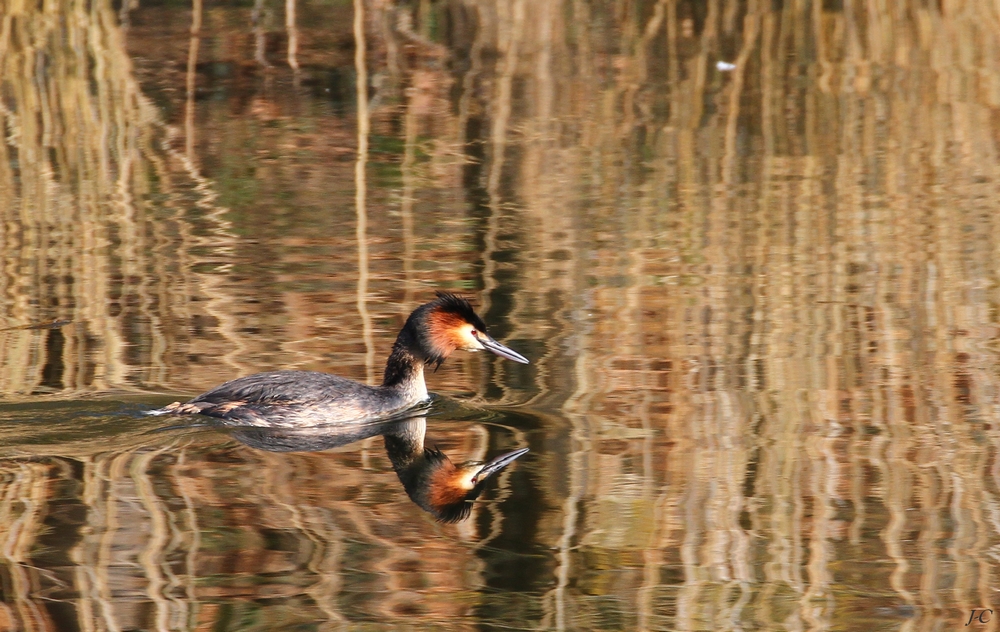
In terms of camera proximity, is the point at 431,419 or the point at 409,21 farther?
the point at 409,21

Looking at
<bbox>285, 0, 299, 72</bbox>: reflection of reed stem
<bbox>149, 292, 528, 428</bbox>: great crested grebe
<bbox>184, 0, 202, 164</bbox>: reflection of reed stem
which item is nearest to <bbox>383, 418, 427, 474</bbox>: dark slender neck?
<bbox>149, 292, 528, 428</bbox>: great crested grebe

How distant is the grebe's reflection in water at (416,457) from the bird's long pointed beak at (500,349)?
0.40 metres

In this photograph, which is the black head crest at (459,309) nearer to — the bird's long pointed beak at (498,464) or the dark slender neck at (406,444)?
the dark slender neck at (406,444)

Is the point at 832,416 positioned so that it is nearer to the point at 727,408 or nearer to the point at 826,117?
the point at 727,408

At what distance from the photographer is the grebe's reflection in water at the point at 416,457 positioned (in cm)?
504

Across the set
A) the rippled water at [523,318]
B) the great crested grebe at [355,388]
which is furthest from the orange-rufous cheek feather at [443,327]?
the rippled water at [523,318]

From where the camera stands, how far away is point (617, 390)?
599cm

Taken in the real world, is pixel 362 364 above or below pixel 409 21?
below

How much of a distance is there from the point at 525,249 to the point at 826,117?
3.89 meters

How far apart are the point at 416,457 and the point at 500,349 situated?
2.54 feet

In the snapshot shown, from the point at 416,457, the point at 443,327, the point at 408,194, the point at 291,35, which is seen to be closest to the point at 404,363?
the point at 443,327

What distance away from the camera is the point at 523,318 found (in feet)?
22.4

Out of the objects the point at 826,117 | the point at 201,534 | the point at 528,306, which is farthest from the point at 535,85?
the point at 201,534

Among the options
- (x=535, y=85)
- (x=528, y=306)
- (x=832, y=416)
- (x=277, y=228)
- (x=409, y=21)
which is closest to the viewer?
(x=832, y=416)
